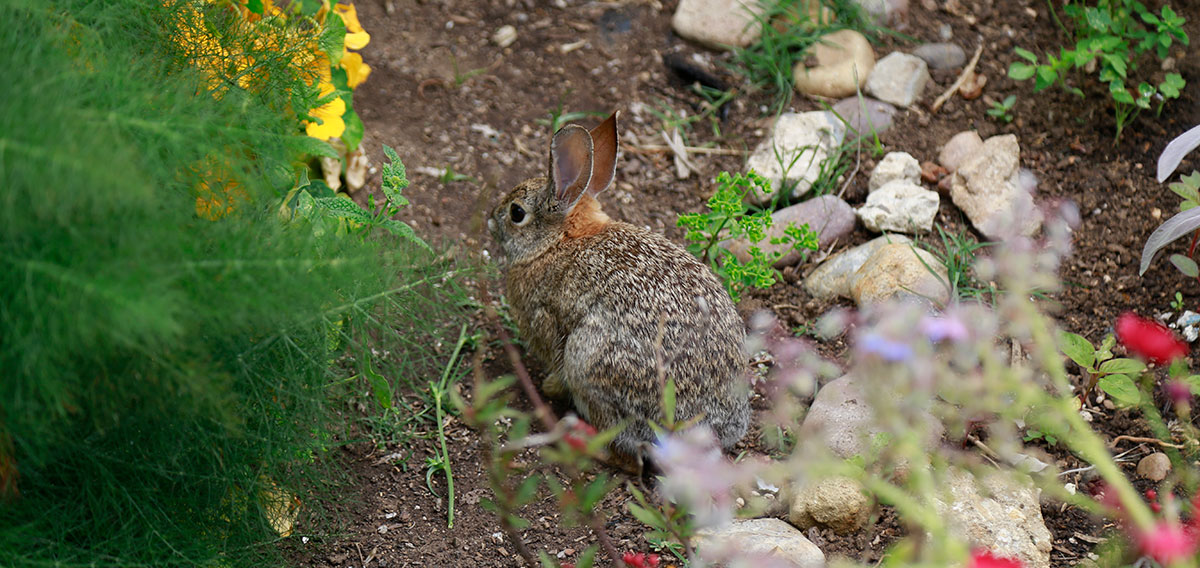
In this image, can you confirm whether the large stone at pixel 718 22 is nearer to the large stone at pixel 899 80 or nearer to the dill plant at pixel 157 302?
the large stone at pixel 899 80

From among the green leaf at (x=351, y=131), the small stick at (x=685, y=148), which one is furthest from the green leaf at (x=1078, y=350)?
the green leaf at (x=351, y=131)

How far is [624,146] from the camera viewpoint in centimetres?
524

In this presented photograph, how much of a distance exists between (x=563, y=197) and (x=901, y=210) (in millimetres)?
1483

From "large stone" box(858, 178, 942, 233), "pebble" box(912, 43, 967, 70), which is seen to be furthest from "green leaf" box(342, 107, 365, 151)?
"pebble" box(912, 43, 967, 70)

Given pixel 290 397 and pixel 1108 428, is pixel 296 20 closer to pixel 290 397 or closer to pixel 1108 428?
pixel 290 397

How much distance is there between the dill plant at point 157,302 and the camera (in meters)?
2.10

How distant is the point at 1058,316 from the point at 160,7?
11.2 ft

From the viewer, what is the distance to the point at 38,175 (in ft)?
6.69

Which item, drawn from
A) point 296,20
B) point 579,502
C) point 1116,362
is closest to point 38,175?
point 579,502

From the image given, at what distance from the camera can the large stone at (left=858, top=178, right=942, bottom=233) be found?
15.0ft

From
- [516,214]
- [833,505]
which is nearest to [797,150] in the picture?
[516,214]

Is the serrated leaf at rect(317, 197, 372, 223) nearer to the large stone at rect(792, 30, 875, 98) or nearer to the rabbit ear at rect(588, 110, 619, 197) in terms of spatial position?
the rabbit ear at rect(588, 110, 619, 197)

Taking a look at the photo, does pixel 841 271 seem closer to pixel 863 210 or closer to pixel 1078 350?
pixel 863 210

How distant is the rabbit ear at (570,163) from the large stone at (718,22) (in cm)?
176
